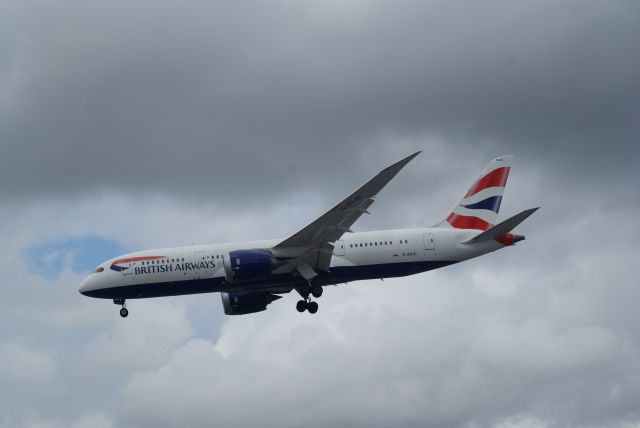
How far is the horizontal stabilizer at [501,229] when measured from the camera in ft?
167

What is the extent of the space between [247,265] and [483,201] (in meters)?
17.0

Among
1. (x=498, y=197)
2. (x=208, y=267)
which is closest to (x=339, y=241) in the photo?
(x=208, y=267)

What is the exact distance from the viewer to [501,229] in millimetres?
53656

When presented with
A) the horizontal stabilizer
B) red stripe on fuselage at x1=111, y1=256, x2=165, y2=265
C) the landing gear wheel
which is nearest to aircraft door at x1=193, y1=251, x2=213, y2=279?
red stripe on fuselage at x1=111, y1=256, x2=165, y2=265

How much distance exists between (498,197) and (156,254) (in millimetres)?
21457

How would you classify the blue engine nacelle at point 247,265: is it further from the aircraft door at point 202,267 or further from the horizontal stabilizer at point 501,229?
the horizontal stabilizer at point 501,229

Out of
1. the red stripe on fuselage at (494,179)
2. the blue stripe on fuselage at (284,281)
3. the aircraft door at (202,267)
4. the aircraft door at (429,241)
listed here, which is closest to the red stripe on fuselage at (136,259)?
the blue stripe on fuselage at (284,281)

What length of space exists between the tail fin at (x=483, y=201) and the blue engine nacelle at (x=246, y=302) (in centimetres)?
1112

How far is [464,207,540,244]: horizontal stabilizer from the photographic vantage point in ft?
167

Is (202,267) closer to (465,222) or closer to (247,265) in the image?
(247,265)

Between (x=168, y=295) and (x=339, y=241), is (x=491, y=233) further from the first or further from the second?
(x=168, y=295)

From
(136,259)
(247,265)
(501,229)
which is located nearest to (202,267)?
(136,259)

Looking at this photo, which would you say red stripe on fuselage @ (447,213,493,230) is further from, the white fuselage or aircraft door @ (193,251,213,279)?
aircraft door @ (193,251,213,279)

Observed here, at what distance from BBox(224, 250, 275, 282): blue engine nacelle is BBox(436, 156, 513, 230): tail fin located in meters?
11.8
